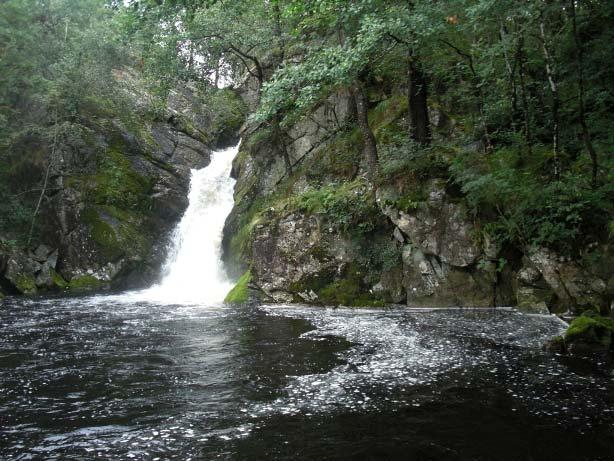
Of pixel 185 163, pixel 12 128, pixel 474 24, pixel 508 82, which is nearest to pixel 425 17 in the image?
pixel 474 24

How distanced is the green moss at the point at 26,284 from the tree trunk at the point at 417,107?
17599 millimetres

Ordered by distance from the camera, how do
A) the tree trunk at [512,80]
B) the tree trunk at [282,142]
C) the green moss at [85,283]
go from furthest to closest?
1. the green moss at [85,283]
2. the tree trunk at [282,142]
3. the tree trunk at [512,80]

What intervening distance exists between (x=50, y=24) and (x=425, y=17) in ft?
79.3

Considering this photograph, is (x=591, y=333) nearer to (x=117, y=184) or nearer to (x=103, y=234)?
(x=103, y=234)

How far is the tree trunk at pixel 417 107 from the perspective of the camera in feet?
50.7

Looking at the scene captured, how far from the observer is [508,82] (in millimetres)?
15258

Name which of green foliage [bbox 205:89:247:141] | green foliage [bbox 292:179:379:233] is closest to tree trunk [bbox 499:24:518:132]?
green foliage [bbox 292:179:379:233]

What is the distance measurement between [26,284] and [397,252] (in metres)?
A: 16.8

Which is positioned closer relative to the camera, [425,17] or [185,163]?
[425,17]

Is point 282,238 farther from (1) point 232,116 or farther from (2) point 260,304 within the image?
(1) point 232,116

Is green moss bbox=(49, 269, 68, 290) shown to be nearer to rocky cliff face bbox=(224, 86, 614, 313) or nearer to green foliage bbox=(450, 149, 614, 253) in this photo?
rocky cliff face bbox=(224, 86, 614, 313)

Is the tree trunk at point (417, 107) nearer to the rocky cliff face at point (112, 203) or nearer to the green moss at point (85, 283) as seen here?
the rocky cliff face at point (112, 203)

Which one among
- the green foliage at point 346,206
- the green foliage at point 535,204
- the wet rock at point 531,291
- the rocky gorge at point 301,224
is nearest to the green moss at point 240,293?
the rocky gorge at point 301,224

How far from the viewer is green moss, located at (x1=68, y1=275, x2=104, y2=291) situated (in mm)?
23453
